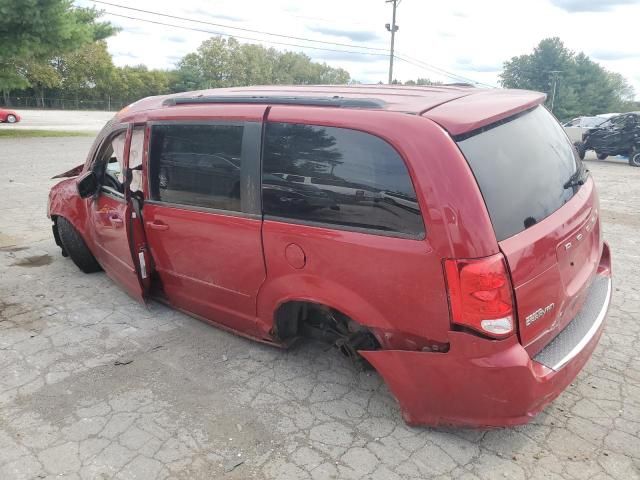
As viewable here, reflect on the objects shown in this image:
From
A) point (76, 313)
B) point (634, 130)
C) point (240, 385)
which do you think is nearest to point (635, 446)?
point (240, 385)

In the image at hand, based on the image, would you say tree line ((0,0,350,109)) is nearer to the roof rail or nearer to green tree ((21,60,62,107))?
green tree ((21,60,62,107))

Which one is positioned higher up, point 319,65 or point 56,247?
point 319,65

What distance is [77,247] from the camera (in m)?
4.71

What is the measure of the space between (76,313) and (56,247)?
202 centimetres

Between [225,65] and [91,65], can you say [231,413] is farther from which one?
[225,65]

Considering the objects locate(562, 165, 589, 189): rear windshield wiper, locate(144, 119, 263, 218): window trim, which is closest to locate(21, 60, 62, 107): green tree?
locate(144, 119, 263, 218): window trim

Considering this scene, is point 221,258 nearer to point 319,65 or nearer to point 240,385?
point 240,385

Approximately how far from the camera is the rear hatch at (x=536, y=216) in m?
2.25

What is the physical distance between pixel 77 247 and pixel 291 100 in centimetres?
298

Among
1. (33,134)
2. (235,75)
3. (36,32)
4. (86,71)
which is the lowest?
(33,134)

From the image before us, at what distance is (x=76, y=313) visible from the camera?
4027mm

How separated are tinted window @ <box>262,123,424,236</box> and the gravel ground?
109cm

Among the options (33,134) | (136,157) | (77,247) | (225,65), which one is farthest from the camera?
(225,65)

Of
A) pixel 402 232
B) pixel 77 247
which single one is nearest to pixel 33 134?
pixel 77 247
